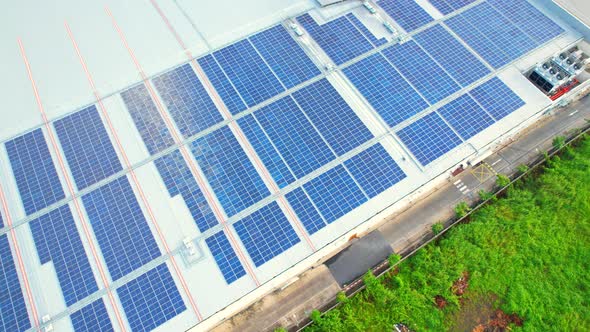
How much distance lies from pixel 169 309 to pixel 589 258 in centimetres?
4861

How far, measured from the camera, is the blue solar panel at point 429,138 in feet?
150

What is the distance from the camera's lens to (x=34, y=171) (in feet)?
146

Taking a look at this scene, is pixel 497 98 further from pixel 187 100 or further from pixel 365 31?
pixel 187 100

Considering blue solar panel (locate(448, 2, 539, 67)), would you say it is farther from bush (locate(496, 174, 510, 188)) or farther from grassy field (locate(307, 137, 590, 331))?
grassy field (locate(307, 137, 590, 331))

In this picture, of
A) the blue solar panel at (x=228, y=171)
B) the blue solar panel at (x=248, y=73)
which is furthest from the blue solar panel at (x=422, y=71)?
the blue solar panel at (x=228, y=171)

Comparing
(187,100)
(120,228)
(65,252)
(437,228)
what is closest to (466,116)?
(437,228)

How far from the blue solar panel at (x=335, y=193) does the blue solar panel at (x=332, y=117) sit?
3.21 meters

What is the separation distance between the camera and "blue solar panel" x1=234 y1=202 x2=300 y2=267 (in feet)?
132

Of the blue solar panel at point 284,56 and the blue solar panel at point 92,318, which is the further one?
the blue solar panel at point 284,56

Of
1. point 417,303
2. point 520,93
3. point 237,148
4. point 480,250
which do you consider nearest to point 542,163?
point 520,93

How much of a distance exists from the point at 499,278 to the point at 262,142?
32.2 m

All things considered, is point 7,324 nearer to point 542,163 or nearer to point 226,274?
point 226,274

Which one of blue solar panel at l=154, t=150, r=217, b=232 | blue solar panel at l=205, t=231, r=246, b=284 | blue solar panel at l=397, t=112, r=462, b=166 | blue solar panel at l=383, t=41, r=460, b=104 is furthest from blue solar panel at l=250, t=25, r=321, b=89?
blue solar panel at l=205, t=231, r=246, b=284

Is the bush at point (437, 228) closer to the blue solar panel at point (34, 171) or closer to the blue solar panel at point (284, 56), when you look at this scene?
the blue solar panel at point (284, 56)
